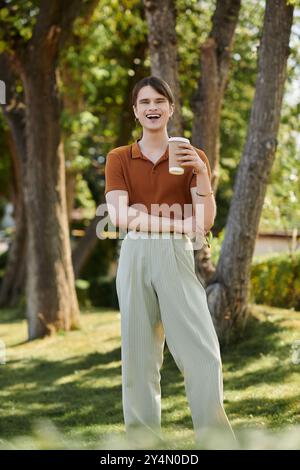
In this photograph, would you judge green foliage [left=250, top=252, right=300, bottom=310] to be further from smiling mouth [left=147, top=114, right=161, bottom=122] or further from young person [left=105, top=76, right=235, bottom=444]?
smiling mouth [left=147, top=114, right=161, bottom=122]

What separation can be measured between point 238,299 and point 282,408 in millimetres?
2768

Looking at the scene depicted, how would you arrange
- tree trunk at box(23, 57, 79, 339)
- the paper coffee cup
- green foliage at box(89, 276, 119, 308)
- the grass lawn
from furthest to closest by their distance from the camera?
green foliage at box(89, 276, 119, 308), tree trunk at box(23, 57, 79, 339), the grass lawn, the paper coffee cup

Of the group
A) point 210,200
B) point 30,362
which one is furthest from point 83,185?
point 210,200

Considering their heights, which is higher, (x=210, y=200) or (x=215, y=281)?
(x=210, y=200)

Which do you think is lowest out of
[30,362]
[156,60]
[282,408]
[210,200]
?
[30,362]

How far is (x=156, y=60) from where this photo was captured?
321 inches

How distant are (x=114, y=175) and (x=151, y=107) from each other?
0.36 m

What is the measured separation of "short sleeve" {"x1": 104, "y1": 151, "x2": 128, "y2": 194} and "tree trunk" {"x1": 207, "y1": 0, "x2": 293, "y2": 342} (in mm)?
4274

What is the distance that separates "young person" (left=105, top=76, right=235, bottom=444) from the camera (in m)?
3.55

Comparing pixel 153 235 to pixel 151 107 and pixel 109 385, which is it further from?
pixel 109 385

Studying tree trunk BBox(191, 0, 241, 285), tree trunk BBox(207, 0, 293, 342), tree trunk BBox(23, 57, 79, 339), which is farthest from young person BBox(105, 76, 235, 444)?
tree trunk BBox(23, 57, 79, 339)

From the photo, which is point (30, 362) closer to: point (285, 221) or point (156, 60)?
point (156, 60)

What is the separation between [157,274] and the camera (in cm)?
356
